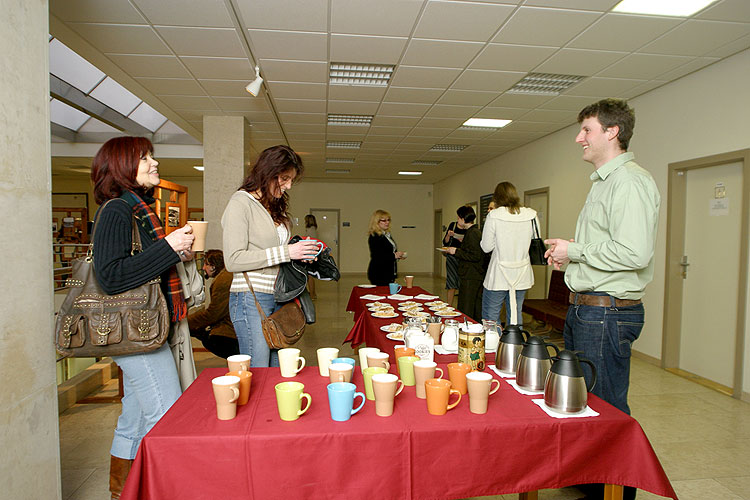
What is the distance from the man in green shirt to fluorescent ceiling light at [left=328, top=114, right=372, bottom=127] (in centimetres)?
478

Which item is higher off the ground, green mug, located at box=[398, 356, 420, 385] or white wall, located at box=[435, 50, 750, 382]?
white wall, located at box=[435, 50, 750, 382]

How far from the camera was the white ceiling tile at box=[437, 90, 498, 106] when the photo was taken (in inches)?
202

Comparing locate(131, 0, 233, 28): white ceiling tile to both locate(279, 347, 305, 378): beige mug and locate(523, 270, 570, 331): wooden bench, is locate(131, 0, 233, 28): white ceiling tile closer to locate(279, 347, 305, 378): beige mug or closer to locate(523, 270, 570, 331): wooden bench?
locate(279, 347, 305, 378): beige mug

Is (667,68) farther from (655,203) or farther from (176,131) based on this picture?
(176,131)

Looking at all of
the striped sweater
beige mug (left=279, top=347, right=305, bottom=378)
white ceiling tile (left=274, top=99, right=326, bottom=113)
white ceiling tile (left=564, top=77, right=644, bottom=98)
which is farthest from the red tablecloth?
white ceiling tile (left=274, top=99, right=326, bottom=113)

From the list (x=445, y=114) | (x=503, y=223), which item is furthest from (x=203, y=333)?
(x=445, y=114)

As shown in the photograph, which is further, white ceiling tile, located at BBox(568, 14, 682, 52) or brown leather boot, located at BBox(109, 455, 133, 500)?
white ceiling tile, located at BBox(568, 14, 682, 52)

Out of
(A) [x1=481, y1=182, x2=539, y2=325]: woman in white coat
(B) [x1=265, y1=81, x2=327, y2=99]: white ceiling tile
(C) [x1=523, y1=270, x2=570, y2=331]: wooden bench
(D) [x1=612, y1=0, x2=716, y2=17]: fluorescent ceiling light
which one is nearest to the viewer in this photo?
(D) [x1=612, y1=0, x2=716, y2=17]: fluorescent ceiling light

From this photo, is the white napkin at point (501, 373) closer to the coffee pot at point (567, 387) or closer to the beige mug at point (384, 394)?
the coffee pot at point (567, 387)

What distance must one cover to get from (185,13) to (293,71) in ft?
4.40

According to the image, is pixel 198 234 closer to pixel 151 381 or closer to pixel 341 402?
pixel 151 381

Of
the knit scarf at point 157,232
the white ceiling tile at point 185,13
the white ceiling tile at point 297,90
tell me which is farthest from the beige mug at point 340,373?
the white ceiling tile at point 297,90

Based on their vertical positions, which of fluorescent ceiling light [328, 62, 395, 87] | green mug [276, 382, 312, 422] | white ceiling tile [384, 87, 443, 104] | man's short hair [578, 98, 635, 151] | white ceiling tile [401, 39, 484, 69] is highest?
fluorescent ceiling light [328, 62, 395, 87]

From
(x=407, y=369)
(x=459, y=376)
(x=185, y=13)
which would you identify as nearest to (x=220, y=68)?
(x=185, y=13)
